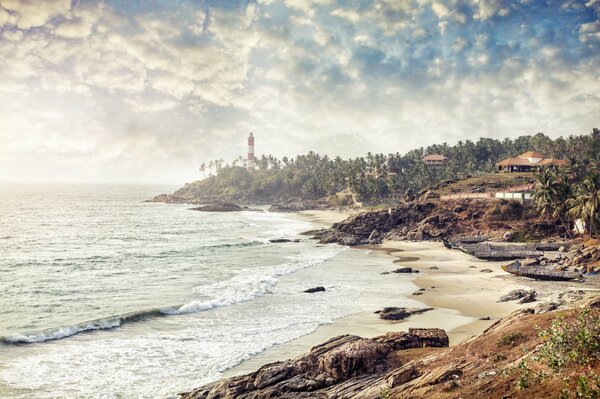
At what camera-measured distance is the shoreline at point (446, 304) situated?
30.6m

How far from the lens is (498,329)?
2114 centimetres

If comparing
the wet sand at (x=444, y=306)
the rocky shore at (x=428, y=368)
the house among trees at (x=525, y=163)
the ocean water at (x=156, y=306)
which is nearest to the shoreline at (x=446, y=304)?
the wet sand at (x=444, y=306)

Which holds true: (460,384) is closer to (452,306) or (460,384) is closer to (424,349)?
(424,349)

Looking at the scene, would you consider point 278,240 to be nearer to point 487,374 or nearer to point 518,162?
point 487,374

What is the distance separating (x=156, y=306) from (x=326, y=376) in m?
27.0

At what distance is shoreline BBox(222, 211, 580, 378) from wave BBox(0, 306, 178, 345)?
14609 millimetres

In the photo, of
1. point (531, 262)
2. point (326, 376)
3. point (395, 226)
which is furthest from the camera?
point (395, 226)

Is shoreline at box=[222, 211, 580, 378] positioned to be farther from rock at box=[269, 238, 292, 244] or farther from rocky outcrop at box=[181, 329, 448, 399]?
rock at box=[269, 238, 292, 244]

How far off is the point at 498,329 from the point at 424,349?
3771mm

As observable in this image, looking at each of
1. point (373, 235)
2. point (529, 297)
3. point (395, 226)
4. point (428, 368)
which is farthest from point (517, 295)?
point (395, 226)

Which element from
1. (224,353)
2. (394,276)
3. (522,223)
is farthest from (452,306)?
(522,223)

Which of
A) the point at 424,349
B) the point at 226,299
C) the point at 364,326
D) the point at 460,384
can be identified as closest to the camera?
the point at 460,384

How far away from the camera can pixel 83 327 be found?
35.8m

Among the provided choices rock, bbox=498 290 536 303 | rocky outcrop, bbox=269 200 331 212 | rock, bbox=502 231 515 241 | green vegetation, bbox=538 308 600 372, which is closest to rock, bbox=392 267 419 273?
rock, bbox=498 290 536 303
